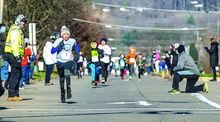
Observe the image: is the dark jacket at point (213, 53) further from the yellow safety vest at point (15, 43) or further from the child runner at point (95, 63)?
the yellow safety vest at point (15, 43)

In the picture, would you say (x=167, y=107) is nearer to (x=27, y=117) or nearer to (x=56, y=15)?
(x=27, y=117)

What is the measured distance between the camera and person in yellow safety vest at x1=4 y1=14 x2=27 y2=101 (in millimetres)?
19188

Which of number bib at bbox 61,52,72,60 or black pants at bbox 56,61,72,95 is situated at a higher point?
number bib at bbox 61,52,72,60

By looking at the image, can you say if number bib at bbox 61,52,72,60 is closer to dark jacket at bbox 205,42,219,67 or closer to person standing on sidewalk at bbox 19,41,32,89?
person standing on sidewalk at bbox 19,41,32,89

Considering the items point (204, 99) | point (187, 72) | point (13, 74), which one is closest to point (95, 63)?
point (187, 72)

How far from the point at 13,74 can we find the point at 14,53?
1.84ft

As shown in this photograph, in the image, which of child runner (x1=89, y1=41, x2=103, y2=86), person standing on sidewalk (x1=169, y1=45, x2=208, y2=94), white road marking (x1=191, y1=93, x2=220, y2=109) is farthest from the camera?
child runner (x1=89, y1=41, x2=103, y2=86)

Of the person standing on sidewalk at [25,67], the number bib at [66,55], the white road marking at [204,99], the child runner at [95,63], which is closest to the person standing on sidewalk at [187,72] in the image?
the white road marking at [204,99]

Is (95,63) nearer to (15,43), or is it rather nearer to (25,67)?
(25,67)

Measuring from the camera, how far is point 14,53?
63.0 feet

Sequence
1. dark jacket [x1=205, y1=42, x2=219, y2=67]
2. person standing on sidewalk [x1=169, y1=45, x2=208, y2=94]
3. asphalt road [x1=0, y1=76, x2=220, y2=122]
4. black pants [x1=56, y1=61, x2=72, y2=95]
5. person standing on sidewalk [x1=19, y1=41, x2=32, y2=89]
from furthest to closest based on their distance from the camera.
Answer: dark jacket [x1=205, y1=42, x2=219, y2=67] < person standing on sidewalk [x1=19, y1=41, x2=32, y2=89] < person standing on sidewalk [x1=169, y1=45, x2=208, y2=94] < black pants [x1=56, y1=61, x2=72, y2=95] < asphalt road [x1=0, y1=76, x2=220, y2=122]

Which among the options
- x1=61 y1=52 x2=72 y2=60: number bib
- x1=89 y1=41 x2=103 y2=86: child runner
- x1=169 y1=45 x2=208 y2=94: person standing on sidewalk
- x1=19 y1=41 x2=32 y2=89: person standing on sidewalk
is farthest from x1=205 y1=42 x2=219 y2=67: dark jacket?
x1=61 y1=52 x2=72 y2=60: number bib

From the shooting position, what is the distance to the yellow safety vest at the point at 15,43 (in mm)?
19219

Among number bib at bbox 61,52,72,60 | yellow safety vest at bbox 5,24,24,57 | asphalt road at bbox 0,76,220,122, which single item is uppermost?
yellow safety vest at bbox 5,24,24,57
